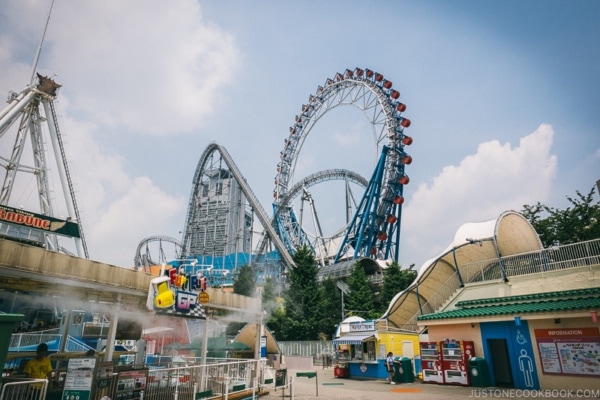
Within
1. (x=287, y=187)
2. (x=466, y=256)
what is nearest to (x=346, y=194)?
(x=287, y=187)

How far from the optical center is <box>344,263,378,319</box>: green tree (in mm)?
34969

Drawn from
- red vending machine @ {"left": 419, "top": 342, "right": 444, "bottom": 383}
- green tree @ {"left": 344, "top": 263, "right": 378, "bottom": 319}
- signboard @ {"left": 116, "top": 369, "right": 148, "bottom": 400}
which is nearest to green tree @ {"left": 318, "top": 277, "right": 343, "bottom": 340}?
green tree @ {"left": 344, "top": 263, "right": 378, "bottom": 319}

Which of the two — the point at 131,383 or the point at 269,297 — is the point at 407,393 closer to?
the point at 131,383

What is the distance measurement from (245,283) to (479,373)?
32543 mm

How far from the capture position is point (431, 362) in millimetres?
16234

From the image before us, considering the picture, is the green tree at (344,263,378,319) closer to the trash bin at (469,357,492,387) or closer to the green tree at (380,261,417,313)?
the green tree at (380,261,417,313)

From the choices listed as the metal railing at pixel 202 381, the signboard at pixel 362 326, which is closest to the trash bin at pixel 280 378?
the metal railing at pixel 202 381

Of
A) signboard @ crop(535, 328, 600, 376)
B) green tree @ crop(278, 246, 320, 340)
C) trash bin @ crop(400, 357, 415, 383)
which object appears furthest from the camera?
green tree @ crop(278, 246, 320, 340)

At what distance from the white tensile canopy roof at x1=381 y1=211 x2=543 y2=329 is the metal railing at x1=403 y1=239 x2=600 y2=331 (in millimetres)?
135

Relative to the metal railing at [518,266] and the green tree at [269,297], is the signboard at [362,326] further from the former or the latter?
the green tree at [269,297]

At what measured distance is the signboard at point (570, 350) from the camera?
12062mm

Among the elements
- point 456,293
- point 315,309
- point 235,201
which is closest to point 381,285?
point 315,309

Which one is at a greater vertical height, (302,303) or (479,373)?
(302,303)

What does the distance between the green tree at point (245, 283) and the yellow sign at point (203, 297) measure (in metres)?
31.5
